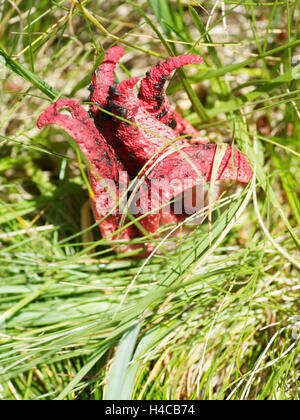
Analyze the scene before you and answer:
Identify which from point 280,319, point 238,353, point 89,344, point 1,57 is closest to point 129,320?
point 89,344

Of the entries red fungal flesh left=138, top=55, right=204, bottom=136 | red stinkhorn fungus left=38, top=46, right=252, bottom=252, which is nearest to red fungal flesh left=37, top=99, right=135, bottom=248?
red stinkhorn fungus left=38, top=46, right=252, bottom=252

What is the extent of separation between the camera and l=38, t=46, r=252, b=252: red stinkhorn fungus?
84cm

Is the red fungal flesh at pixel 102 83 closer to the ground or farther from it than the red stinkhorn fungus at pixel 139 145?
farther from it

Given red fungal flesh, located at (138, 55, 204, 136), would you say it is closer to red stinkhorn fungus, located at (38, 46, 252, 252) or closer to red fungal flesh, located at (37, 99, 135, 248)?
red stinkhorn fungus, located at (38, 46, 252, 252)

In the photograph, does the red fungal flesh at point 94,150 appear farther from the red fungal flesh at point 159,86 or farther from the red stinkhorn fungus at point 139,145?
the red fungal flesh at point 159,86

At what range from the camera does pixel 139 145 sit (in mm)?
904

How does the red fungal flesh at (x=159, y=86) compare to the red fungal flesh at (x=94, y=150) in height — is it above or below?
above

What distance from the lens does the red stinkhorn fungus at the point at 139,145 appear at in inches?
33.1

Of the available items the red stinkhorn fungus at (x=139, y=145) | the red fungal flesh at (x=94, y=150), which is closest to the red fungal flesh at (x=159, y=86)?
the red stinkhorn fungus at (x=139, y=145)

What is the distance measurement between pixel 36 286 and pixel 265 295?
0.71 meters

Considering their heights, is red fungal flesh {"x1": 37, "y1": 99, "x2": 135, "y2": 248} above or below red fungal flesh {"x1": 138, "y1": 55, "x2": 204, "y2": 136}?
below

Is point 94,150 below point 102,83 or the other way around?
below

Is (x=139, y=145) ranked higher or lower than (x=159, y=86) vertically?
lower

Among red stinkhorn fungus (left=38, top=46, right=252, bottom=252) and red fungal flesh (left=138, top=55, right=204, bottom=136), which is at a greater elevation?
red fungal flesh (left=138, top=55, right=204, bottom=136)
